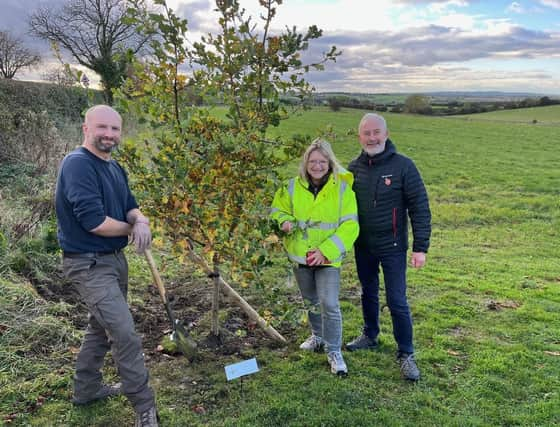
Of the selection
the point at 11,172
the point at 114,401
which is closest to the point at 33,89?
the point at 11,172

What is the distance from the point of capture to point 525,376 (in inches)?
184

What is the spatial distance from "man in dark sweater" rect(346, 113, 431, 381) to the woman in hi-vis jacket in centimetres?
23

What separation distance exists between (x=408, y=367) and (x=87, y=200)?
338cm

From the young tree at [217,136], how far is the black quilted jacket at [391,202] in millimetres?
757

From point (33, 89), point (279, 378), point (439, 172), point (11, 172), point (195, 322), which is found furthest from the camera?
point (439, 172)

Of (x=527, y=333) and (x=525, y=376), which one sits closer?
(x=525, y=376)

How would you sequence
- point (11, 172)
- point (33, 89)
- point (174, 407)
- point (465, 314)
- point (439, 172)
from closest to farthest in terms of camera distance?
point (174, 407)
point (465, 314)
point (11, 172)
point (33, 89)
point (439, 172)

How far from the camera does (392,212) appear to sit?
4363mm

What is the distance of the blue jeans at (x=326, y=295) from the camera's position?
4391 millimetres

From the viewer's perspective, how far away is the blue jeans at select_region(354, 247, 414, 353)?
4.43 metres

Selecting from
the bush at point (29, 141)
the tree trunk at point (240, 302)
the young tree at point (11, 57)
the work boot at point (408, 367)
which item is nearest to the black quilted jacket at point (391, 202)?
the work boot at point (408, 367)

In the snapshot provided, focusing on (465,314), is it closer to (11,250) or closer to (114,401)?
(114,401)

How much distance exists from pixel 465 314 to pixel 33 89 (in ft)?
45.5

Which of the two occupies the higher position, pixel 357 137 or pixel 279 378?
pixel 357 137
